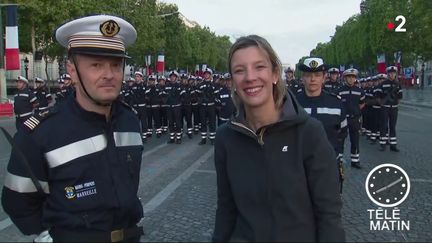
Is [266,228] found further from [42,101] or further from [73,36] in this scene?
[42,101]

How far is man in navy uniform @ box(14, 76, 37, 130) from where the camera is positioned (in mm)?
13242

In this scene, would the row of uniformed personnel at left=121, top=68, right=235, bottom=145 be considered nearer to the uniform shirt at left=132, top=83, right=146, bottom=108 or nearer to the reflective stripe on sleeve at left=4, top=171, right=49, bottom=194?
the uniform shirt at left=132, top=83, right=146, bottom=108

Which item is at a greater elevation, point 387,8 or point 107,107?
point 387,8

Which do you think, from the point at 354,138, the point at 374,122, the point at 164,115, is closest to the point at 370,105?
the point at 374,122

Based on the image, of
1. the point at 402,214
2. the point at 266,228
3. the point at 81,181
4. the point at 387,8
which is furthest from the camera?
the point at 387,8

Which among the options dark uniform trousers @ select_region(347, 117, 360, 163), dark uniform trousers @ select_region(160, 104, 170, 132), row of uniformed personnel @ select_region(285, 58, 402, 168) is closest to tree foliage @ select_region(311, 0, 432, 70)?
row of uniformed personnel @ select_region(285, 58, 402, 168)

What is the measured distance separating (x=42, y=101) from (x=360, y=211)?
1112 cm

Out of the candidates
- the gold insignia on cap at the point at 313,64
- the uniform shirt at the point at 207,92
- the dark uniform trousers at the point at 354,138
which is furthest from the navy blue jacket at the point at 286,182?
the uniform shirt at the point at 207,92

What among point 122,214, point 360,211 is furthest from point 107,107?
point 360,211

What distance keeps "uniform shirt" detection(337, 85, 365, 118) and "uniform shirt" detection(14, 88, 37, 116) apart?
8064 millimetres

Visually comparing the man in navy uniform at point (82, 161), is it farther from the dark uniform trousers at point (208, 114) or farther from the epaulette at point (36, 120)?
the dark uniform trousers at point (208, 114)

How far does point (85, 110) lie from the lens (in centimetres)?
259

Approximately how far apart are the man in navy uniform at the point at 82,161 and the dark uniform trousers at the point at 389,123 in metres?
11.2

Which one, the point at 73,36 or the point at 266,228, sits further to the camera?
the point at 73,36
